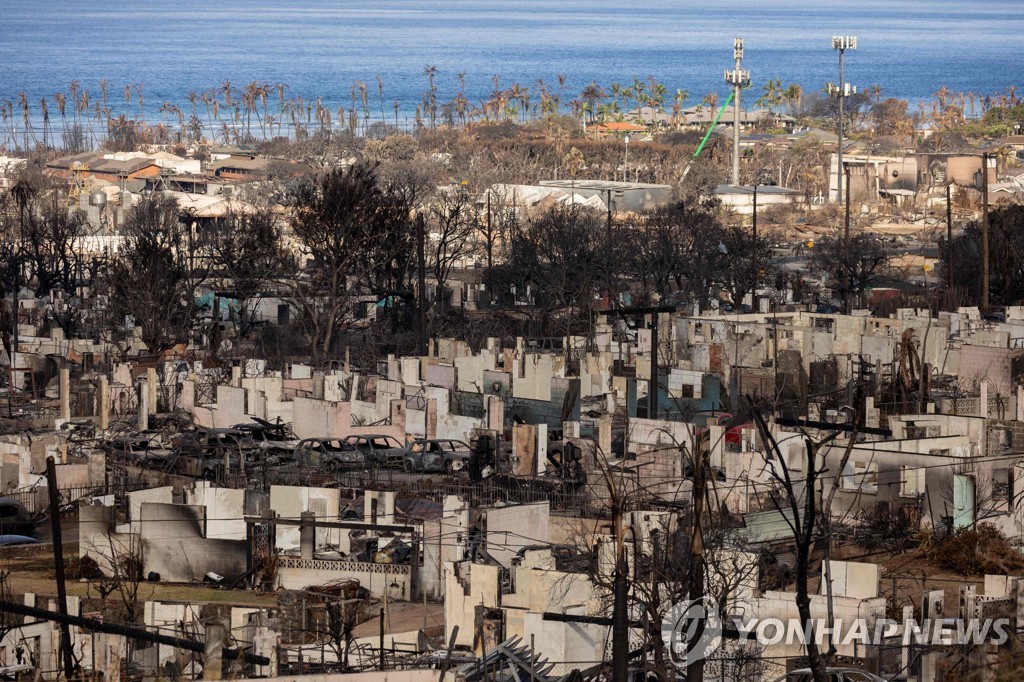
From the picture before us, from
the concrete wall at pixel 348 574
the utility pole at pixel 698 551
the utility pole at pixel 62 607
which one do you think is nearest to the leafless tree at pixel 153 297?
the concrete wall at pixel 348 574

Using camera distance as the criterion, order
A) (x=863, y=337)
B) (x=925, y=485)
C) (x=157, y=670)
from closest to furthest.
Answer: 1. (x=157, y=670)
2. (x=925, y=485)
3. (x=863, y=337)

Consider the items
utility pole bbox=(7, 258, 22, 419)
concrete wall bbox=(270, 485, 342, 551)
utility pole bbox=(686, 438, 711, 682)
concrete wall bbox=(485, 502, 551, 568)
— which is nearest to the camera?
utility pole bbox=(686, 438, 711, 682)

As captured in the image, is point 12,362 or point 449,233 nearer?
point 12,362

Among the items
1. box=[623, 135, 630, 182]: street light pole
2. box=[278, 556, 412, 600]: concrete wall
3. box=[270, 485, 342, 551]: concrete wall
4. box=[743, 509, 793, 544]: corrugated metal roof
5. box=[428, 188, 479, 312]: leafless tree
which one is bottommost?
box=[278, 556, 412, 600]: concrete wall

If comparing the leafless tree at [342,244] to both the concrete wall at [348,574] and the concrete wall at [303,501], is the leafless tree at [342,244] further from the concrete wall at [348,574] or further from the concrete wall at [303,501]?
the concrete wall at [348,574]

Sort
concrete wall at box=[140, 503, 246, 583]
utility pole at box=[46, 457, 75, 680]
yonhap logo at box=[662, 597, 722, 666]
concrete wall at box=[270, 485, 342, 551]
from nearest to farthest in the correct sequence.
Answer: yonhap logo at box=[662, 597, 722, 666] < utility pole at box=[46, 457, 75, 680] < concrete wall at box=[140, 503, 246, 583] < concrete wall at box=[270, 485, 342, 551]

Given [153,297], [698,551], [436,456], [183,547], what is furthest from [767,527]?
[153,297]

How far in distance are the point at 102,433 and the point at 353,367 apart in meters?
5.73

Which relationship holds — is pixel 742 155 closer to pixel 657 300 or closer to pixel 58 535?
pixel 657 300

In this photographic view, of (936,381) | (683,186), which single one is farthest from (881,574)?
(683,186)

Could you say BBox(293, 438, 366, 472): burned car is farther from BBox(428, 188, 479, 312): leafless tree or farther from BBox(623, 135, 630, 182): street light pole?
BBox(623, 135, 630, 182): street light pole

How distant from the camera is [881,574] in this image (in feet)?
57.8

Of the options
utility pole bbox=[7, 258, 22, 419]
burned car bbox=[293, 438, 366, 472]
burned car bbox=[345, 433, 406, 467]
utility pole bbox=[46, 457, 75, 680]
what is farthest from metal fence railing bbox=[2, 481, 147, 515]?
utility pole bbox=[46, 457, 75, 680]

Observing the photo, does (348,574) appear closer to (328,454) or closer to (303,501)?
(303,501)
